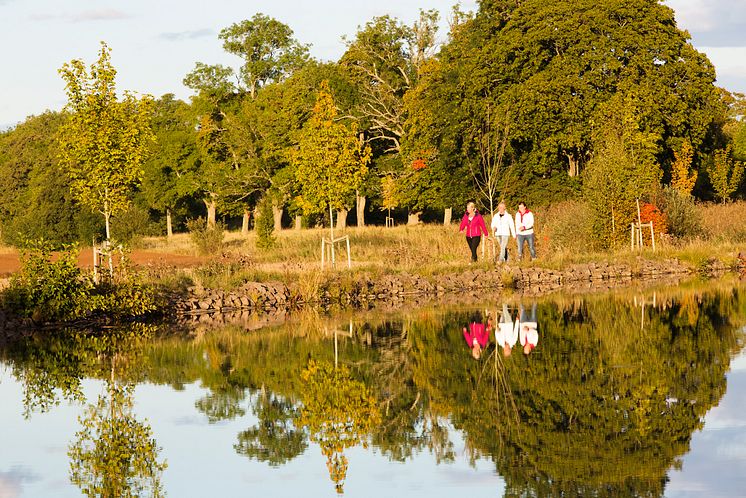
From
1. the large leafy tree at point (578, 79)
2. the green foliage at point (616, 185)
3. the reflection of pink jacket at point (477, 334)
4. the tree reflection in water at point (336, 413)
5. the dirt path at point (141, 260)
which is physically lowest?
the tree reflection in water at point (336, 413)

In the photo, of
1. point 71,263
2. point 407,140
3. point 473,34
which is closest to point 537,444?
point 71,263

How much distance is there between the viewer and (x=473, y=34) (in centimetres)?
5444

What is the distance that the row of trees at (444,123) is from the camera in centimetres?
3609

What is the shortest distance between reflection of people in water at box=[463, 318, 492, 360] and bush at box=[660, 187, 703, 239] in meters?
19.8

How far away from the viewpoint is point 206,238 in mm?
42844

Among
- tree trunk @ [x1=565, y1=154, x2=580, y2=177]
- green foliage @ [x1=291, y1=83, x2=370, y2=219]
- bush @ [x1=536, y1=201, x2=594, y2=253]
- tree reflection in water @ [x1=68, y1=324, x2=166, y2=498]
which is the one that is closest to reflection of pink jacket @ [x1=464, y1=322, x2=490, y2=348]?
tree reflection in water @ [x1=68, y1=324, x2=166, y2=498]

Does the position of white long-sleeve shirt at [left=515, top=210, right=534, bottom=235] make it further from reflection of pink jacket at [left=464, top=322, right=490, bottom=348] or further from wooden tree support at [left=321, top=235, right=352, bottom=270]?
reflection of pink jacket at [left=464, top=322, right=490, bottom=348]

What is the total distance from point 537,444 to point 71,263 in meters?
14.3

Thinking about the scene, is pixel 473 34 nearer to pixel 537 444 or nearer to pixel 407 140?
pixel 407 140

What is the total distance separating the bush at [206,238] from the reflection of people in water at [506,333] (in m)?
21.9

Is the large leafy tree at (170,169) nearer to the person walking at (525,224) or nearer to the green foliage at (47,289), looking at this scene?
the person walking at (525,224)

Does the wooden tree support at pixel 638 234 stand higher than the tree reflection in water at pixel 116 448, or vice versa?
the wooden tree support at pixel 638 234

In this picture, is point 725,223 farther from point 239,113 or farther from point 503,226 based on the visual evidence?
point 239,113

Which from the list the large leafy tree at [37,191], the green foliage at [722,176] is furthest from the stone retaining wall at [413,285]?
Answer: the green foliage at [722,176]
